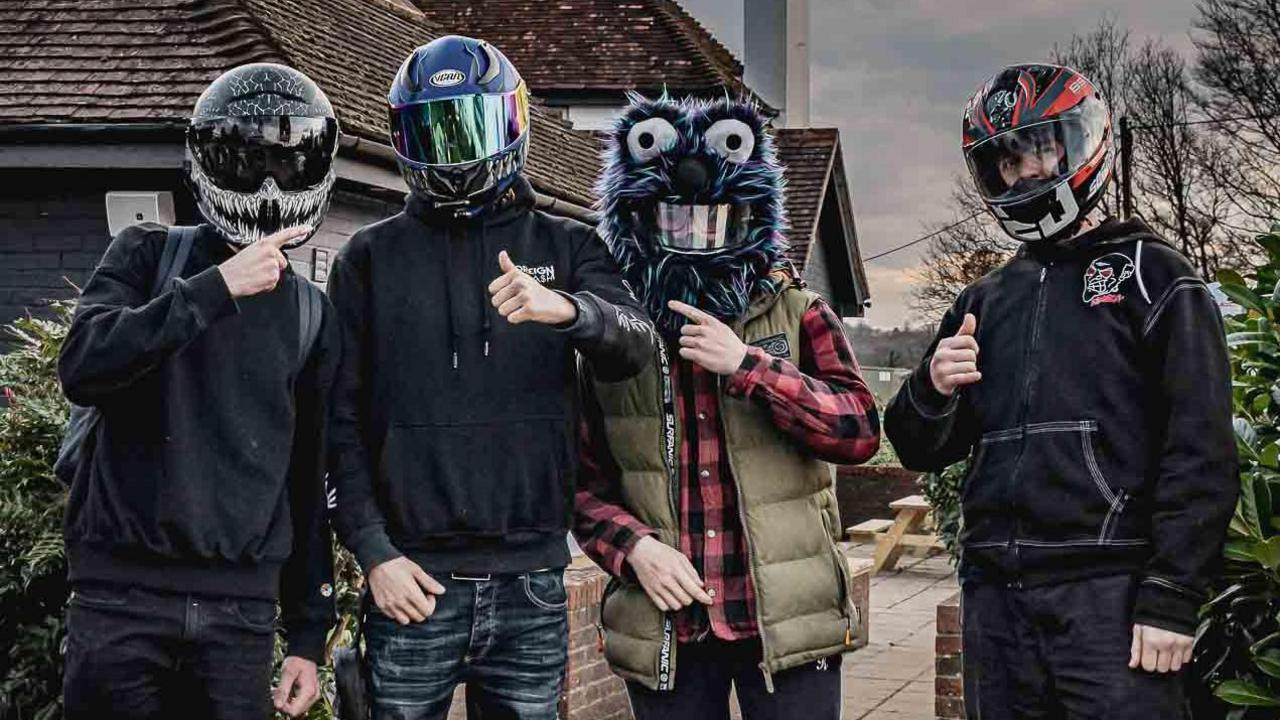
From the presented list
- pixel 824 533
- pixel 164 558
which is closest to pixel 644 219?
pixel 824 533

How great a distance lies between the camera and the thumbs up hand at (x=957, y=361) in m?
3.54

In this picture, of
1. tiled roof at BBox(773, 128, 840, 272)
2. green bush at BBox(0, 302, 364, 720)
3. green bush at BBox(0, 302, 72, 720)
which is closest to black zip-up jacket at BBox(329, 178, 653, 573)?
green bush at BBox(0, 302, 364, 720)

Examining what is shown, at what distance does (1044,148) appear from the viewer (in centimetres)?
362

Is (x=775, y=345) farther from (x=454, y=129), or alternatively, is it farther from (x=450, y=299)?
(x=454, y=129)

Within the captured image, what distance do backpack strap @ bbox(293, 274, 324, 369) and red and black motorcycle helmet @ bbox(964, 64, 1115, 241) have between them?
Result: 168 centimetres

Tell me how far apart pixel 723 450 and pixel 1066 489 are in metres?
0.83

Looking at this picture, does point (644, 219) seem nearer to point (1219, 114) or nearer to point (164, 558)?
point (164, 558)

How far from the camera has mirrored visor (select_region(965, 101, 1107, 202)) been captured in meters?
3.60

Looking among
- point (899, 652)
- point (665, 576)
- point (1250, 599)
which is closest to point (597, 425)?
point (665, 576)

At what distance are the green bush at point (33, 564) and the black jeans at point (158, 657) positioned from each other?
5.49 ft

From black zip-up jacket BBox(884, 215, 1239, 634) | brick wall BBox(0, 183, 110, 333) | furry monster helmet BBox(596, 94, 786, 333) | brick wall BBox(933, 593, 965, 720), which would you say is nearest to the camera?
black zip-up jacket BBox(884, 215, 1239, 634)

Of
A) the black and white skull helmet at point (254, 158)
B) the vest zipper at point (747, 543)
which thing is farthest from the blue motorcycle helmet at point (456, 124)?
the vest zipper at point (747, 543)

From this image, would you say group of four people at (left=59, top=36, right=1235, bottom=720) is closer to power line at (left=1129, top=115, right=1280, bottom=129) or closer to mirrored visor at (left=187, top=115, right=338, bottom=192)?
mirrored visor at (left=187, top=115, right=338, bottom=192)

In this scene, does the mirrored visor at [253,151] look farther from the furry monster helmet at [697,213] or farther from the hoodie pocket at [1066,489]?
the hoodie pocket at [1066,489]
